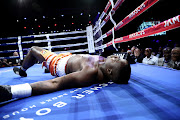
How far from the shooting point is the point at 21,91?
97 centimetres

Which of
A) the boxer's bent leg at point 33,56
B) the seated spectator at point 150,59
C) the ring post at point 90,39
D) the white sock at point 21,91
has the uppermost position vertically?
the ring post at point 90,39

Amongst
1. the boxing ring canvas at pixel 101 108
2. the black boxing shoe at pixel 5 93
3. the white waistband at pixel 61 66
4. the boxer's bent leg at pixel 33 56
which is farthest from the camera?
the boxer's bent leg at pixel 33 56

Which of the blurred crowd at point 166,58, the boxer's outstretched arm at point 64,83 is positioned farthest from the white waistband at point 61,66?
the blurred crowd at point 166,58

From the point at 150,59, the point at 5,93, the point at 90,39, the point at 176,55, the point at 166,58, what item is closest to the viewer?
the point at 5,93

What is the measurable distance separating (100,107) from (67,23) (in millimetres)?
12441

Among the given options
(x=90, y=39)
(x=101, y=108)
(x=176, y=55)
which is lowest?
(x=101, y=108)

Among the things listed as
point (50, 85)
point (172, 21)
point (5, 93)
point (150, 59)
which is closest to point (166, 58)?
point (150, 59)

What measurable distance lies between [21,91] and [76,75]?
→ 477 mm

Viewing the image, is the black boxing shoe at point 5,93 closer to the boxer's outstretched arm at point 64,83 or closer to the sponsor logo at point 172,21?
the boxer's outstretched arm at point 64,83

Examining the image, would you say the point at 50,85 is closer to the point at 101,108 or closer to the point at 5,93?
the point at 5,93

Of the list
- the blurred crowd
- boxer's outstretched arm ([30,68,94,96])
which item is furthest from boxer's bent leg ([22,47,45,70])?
the blurred crowd

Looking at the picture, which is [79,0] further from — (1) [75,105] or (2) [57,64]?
(1) [75,105]

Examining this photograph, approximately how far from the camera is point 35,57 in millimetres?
1997

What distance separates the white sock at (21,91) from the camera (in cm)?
94
